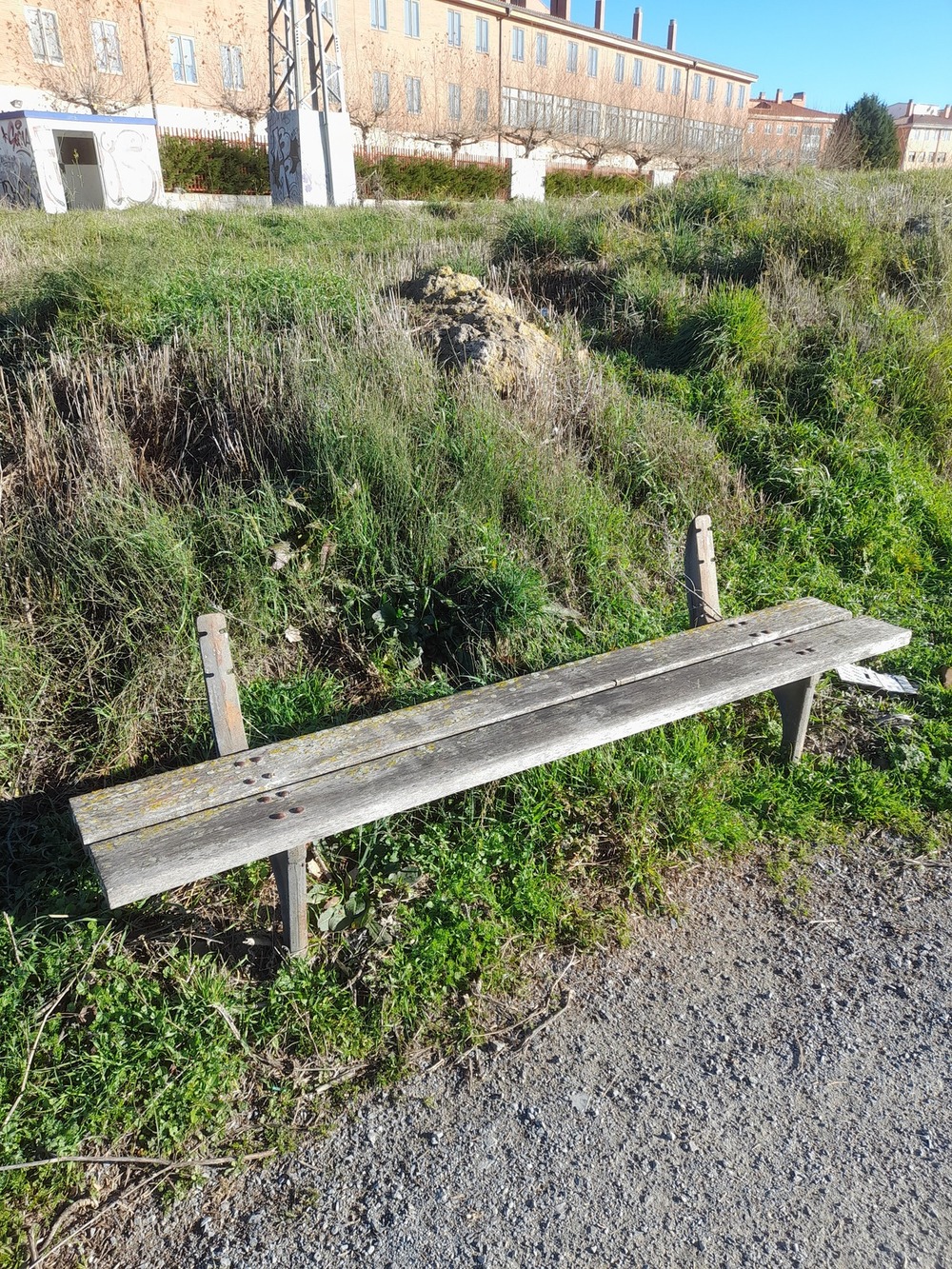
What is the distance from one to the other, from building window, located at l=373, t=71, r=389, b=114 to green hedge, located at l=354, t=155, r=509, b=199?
39.2ft

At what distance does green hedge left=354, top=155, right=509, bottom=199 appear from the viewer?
21.7 metres

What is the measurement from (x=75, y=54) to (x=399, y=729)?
1338 inches

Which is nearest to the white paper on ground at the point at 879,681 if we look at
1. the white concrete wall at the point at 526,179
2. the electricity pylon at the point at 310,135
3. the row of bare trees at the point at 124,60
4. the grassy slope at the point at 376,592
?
the grassy slope at the point at 376,592

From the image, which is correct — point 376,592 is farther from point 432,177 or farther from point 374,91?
point 374,91

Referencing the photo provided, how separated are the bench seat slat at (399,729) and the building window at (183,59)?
36571 mm

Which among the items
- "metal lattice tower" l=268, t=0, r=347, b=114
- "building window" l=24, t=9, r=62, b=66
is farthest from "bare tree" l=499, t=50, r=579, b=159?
"metal lattice tower" l=268, t=0, r=347, b=114

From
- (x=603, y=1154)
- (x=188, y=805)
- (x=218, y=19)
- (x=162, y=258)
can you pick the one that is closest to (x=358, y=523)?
(x=188, y=805)

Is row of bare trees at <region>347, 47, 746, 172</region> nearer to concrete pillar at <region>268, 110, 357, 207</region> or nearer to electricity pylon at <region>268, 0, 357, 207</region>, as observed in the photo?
electricity pylon at <region>268, 0, 357, 207</region>

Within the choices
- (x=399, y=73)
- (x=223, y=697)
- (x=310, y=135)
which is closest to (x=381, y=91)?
(x=399, y=73)

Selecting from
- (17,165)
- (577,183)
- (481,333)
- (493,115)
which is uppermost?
(493,115)

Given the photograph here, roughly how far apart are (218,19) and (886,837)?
3874 centimetres

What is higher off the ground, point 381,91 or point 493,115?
point 381,91

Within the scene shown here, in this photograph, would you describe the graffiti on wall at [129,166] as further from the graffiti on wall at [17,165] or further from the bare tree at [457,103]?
the bare tree at [457,103]

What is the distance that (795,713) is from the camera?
10.9 feet
